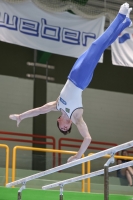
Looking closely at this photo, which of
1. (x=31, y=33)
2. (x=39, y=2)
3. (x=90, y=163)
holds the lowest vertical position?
(x=90, y=163)

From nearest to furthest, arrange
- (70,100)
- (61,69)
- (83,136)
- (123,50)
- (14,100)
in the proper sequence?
(83,136), (70,100), (123,50), (14,100), (61,69)

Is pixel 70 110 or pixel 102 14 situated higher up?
pixel 102 14

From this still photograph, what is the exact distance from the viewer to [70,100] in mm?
6246

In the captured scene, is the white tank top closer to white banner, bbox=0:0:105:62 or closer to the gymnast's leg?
the gymnast's leg

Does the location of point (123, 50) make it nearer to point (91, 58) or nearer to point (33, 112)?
point (91, 58)

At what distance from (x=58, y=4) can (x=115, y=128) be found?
497cm

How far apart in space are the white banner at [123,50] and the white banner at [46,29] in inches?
21.8

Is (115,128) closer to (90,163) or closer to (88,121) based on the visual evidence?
(88,121)

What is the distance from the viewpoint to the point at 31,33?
10.5 m

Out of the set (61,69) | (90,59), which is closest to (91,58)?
(90,59)

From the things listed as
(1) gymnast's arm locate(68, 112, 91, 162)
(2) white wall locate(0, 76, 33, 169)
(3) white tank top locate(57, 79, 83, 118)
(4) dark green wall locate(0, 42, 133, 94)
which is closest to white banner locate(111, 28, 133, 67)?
(4) dark green wall locate(0, 42, 133, 94)

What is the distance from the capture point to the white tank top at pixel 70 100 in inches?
245

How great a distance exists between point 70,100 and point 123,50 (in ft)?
16.8

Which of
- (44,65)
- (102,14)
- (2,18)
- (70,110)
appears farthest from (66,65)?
(70,110)
